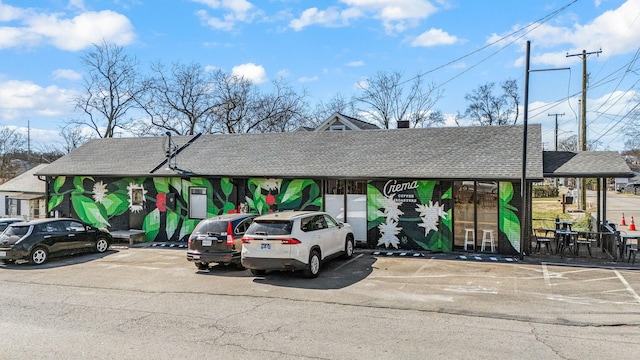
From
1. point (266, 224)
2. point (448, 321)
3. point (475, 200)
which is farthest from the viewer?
point (475, 200)

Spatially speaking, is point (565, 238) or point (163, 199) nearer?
point (565, 238)

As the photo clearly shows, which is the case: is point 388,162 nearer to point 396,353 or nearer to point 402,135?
point 402,135

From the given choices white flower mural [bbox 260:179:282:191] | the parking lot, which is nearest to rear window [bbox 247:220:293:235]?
the parking lot

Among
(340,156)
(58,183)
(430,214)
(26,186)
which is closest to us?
(430,214)

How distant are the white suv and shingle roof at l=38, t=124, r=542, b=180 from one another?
4.50 metres

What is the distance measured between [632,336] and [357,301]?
461 cm

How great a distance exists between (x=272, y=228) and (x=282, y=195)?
582 cm

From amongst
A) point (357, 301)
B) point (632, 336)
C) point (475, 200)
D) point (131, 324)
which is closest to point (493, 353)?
point (632, 336)

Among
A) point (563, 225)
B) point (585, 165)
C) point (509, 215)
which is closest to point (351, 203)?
point (509, 215)

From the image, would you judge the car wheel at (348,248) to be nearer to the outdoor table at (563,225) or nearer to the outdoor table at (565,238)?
the outdoor table at (565,238)

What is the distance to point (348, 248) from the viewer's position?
1382cm

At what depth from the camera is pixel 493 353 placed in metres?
6.23

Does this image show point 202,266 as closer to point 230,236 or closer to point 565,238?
point 230,236

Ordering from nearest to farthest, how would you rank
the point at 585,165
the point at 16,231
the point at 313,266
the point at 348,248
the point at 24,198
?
1. the point at 313,266
2. the point at 348,248
3. the point at 585,165
4. the point at 16,231
5. the point at 24,198
